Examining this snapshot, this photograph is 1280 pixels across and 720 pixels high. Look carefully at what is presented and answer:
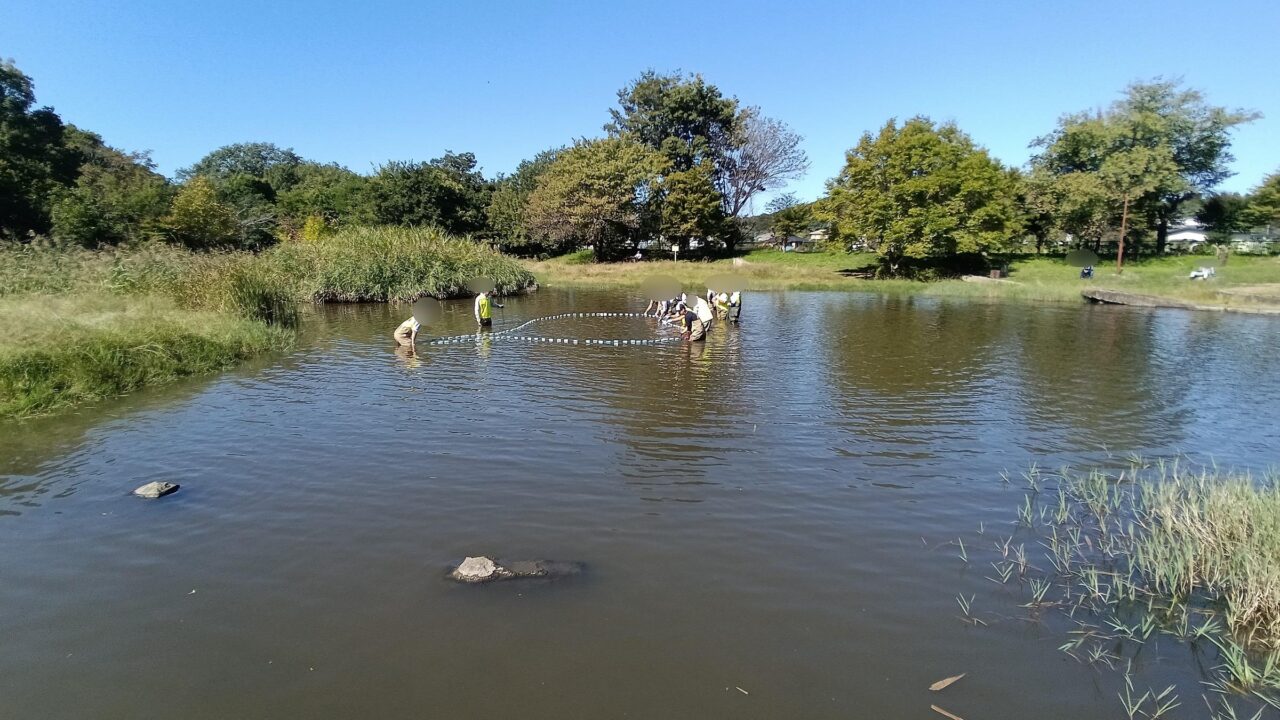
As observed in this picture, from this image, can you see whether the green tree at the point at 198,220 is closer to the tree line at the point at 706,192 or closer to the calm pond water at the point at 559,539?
the tree line at the point at 706,192

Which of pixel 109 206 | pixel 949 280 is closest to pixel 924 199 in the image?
pixel 949 280

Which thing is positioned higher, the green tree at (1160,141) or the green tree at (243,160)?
the green tree at (243,160)

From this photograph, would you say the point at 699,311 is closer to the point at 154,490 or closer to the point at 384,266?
the point at 154,490

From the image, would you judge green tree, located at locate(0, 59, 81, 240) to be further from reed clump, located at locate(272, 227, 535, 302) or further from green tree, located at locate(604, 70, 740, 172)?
green tree, located at locate(604, 70, 740, 172)

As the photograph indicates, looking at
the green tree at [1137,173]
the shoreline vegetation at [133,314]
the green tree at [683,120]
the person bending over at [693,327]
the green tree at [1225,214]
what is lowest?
the person bending over at [693,327]

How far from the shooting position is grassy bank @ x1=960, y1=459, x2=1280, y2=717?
5.27 metres

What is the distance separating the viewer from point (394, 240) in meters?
35.7

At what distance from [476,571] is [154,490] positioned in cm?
491

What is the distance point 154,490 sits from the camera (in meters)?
8.28

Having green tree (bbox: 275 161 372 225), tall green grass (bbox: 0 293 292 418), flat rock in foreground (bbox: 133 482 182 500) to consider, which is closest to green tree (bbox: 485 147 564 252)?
green tree (bbox: 275 161 372 225)

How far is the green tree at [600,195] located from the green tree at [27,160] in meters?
33.9

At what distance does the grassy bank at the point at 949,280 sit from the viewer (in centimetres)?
3778

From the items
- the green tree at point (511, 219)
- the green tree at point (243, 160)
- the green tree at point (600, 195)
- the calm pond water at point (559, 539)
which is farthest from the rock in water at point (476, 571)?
the green tree at point (243, 160)

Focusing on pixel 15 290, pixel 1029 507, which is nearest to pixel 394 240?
pixel 15 290
